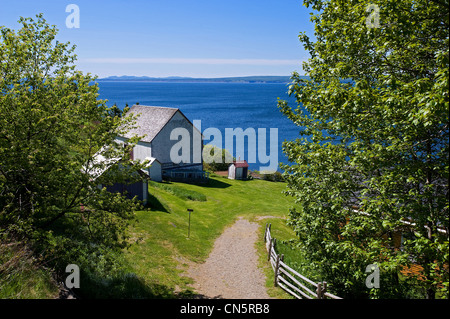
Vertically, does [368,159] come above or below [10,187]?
above

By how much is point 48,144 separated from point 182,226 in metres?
15.9

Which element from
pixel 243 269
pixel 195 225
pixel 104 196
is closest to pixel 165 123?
pixel 195 225

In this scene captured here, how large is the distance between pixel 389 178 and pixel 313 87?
463cm

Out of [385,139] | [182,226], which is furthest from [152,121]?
[385,139]

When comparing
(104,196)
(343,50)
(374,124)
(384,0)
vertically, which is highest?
(384,0)

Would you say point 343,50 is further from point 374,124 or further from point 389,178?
point 389,178

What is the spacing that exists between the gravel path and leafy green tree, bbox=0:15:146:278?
21.9 feet

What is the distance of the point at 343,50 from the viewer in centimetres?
1099

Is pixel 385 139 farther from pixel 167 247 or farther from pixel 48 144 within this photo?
pixel 167 247

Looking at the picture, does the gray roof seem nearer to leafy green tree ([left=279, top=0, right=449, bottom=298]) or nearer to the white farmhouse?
the white farmhouse

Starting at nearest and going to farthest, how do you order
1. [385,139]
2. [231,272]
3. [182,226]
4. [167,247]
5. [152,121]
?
[385,139], [231,272], [167,247], [182,226], [152,121]

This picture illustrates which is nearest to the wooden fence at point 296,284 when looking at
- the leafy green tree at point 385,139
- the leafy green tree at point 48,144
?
the leafy green tree at point 385,139

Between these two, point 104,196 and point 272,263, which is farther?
point 272,263

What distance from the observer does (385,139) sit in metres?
10.8
